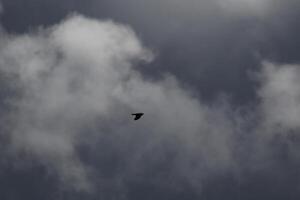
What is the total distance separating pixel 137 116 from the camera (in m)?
130

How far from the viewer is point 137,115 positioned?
13000cm

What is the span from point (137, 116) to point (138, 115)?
617 millimetres

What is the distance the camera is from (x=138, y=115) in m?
130

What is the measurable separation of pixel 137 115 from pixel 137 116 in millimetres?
448

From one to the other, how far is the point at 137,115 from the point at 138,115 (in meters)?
0.46
